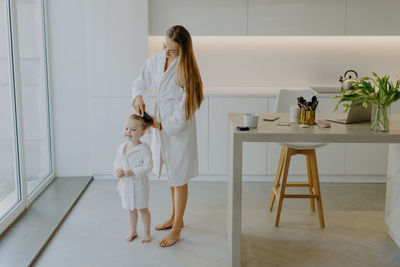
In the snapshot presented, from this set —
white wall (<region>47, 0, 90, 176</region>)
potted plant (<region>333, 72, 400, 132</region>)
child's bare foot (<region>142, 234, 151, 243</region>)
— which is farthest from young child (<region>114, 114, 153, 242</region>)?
white wall (<region>47, 0, 90, 176</region>)

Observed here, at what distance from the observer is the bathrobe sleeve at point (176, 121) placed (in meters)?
3.23

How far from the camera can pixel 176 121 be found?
3.24 metres

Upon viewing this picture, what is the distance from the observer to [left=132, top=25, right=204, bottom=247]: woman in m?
3.23

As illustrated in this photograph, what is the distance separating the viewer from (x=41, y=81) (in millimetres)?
4562

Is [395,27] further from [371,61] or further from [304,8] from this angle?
[304,8]

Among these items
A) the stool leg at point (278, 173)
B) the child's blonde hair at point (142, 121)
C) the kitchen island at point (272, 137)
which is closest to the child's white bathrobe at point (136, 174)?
the child's blonde hair at point (142, 121)

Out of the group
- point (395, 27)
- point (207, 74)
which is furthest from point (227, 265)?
point (395, 27)

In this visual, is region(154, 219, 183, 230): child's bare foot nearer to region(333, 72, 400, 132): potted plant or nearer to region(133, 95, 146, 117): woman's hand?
region(133, 95, 146, 117): woman's hand

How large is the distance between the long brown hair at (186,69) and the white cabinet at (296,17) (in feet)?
5.89

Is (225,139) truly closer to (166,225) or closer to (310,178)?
(310,178)

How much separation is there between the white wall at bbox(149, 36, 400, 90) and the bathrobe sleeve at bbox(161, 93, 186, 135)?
2092 mm

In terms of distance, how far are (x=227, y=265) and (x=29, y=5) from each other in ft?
9.15

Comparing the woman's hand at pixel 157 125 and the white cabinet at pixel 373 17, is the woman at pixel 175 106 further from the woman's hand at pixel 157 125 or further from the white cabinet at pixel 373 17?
the white cabinet at pixel 373 17

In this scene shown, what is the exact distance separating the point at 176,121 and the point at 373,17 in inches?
106
